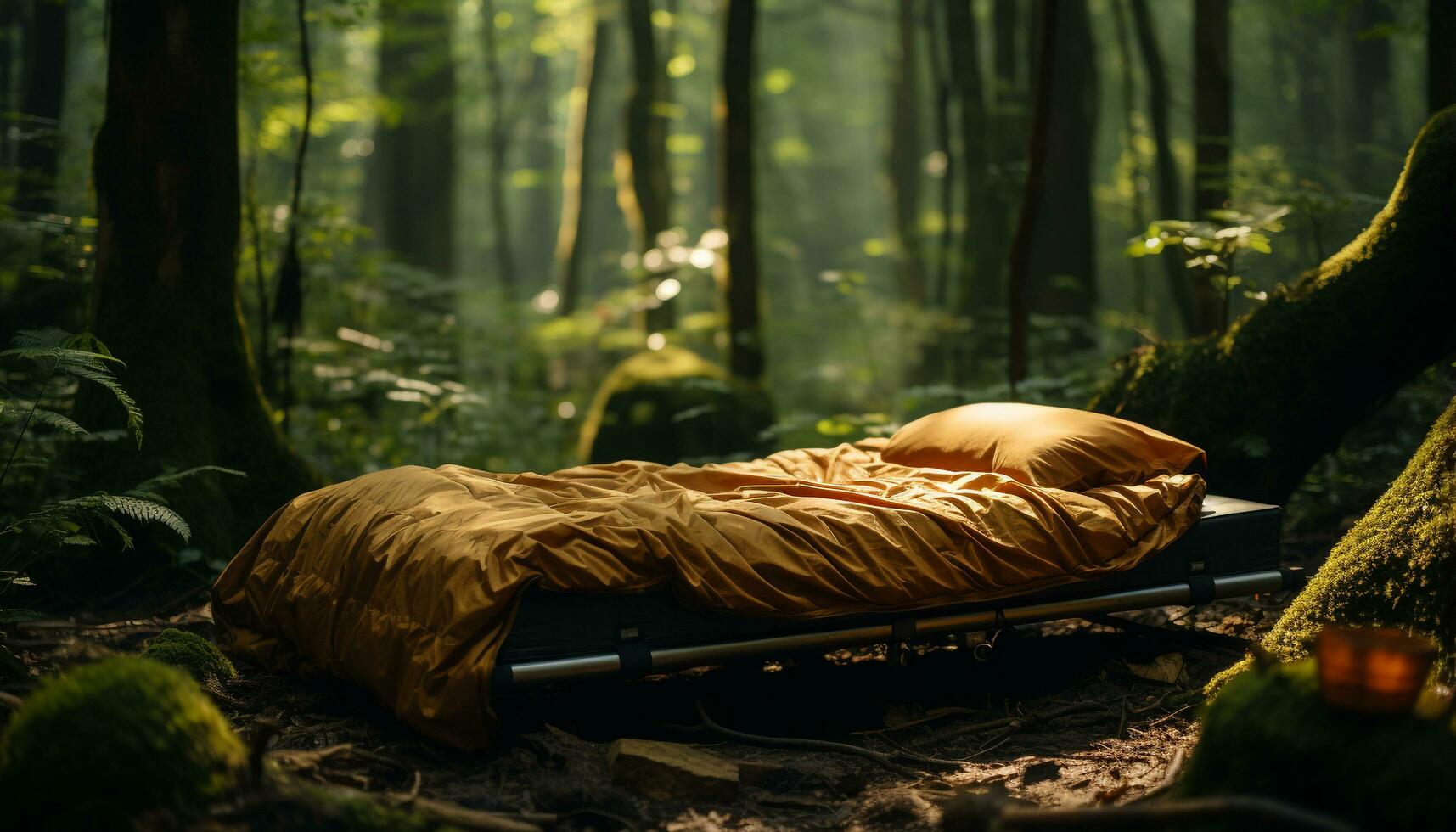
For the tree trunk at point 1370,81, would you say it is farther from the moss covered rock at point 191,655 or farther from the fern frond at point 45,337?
the fern frond at point 45,337

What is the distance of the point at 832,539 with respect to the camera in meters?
3.81

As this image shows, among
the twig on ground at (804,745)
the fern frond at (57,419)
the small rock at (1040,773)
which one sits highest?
the fern frond at (57,419)

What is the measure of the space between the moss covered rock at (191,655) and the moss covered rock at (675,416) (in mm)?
4523

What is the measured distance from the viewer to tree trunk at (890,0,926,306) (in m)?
17.6

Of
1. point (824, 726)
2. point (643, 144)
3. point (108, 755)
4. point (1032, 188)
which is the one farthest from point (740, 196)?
point (108, 755)

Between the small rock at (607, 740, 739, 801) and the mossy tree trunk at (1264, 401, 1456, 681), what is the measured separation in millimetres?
2012

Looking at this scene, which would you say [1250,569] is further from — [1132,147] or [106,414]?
[1132,147]

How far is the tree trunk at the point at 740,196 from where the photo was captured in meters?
9.17

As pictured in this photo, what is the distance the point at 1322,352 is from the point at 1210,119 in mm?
3378

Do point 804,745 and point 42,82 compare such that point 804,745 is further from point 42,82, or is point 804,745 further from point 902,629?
point 42,82

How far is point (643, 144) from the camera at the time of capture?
→ 43.0ft

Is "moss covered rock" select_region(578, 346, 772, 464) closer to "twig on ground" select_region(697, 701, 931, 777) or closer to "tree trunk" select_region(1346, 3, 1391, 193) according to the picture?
"twig on ground" select_region(697, 701, 931, 777)

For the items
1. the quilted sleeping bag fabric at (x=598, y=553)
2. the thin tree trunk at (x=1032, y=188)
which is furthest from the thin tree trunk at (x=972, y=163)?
the quilted sleeping bag fabric at (x=598, y=553)

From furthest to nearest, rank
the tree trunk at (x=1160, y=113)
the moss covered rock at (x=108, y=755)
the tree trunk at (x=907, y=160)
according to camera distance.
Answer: the tree trunk at (x=907, y=160), the tree trunk at (x=1160, y=113), the moss covered rock at (x=108, y=755)
